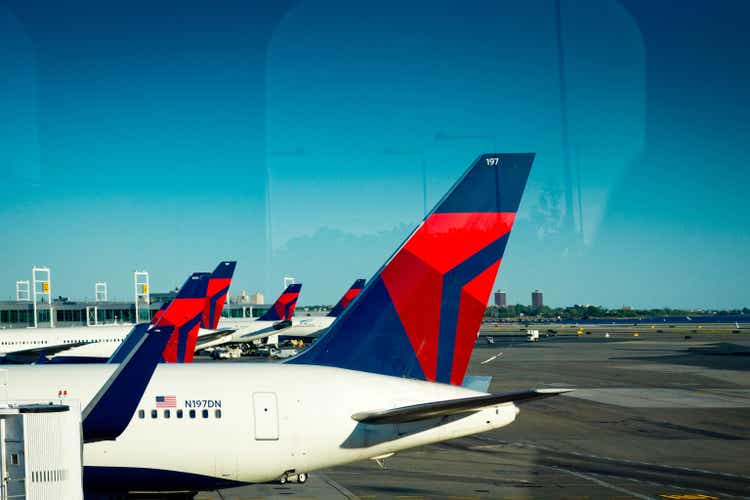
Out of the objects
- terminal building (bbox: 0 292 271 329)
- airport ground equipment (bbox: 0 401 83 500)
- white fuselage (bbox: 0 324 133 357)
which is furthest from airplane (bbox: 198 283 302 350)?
airport ground equipment (bbox: 0 401 83 500)

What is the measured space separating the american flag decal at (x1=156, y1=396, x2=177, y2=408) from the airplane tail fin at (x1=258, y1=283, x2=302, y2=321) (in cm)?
8598

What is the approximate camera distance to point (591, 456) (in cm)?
2667

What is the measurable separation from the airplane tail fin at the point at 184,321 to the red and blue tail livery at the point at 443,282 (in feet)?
66.3

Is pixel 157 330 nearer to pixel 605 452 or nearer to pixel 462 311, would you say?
pixel 462 311

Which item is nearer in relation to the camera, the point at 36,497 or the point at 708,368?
the point at 36,497

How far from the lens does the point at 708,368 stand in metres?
66.6

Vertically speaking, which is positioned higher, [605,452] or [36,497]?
[36,497]

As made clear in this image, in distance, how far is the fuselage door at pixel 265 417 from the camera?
15219 millimetres

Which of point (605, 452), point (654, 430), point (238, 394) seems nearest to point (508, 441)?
point (605, 452)

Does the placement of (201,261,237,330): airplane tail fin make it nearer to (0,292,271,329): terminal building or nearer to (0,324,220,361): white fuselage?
(0,324,220,361): white fuselage

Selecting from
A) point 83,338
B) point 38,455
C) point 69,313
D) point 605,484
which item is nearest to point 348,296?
point 83,338

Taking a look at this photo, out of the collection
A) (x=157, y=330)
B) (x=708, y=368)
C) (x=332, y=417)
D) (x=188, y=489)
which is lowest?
(x=708, y=368)

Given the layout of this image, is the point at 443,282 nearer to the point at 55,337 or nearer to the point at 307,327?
the point at 55,337

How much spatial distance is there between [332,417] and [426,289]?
3404 mm
